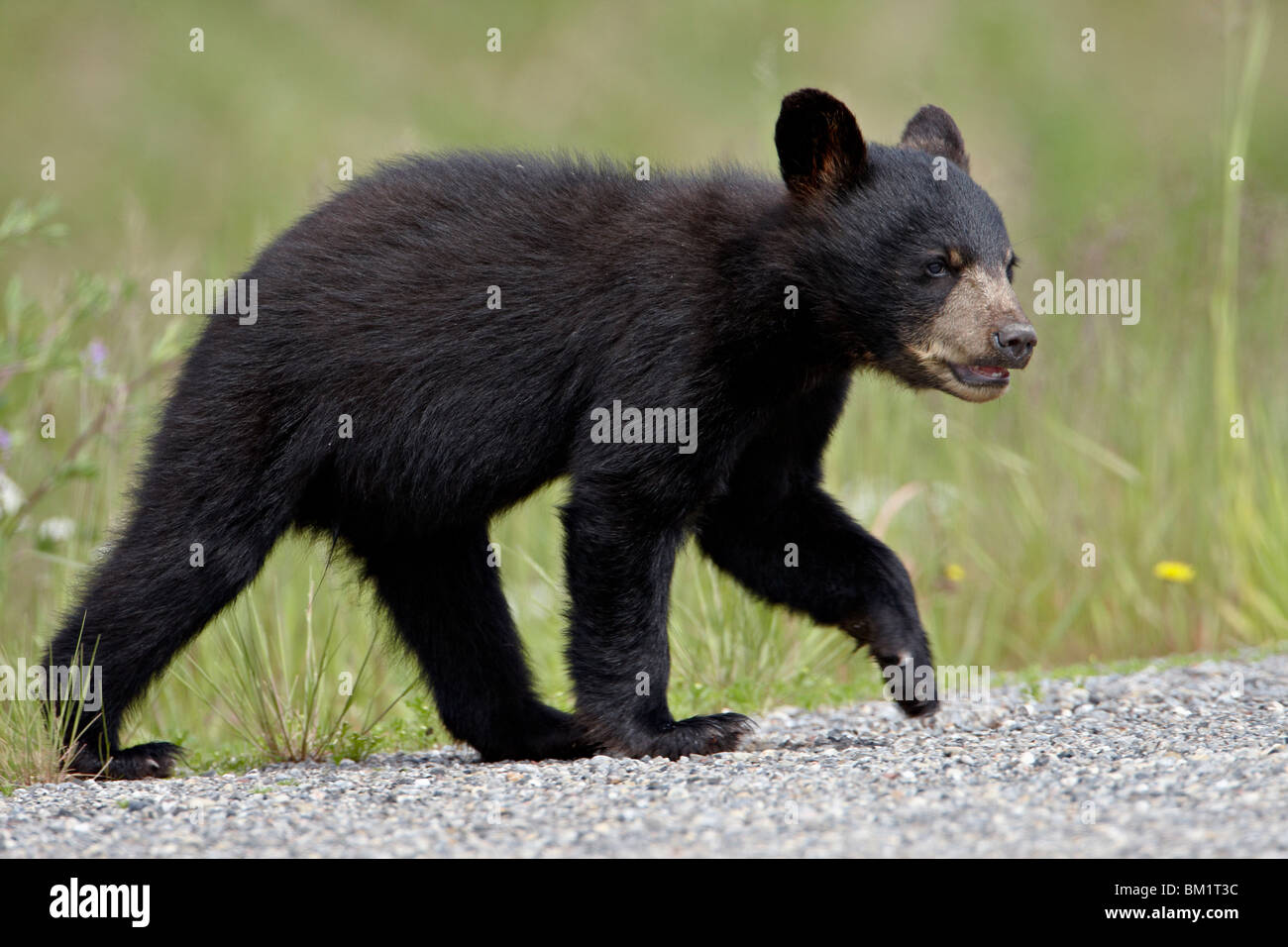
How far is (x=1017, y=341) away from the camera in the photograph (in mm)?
5016

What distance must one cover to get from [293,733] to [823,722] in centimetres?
194

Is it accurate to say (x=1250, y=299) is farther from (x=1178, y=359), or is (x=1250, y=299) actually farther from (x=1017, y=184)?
(x=1017, y=184)

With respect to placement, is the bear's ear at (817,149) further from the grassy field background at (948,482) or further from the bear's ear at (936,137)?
the grassy field background at (948,482)

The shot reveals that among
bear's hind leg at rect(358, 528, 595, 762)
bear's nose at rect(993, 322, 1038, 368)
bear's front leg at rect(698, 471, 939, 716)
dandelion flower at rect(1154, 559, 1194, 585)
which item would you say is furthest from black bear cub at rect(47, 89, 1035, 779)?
dandelion flower at rect(1154, 559, 1194, 585)

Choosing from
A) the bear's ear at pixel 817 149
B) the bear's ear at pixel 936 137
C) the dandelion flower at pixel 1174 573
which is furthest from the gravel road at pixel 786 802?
the dandelion flower at pixel 1174 573

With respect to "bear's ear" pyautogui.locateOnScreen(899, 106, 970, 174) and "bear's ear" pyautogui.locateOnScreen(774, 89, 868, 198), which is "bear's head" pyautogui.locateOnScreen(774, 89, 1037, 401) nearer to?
"bear's ear" pyautogui.locateOnScreen(774, 89, 868, 198)

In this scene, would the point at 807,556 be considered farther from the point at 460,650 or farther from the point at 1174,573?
the point at 1174,573

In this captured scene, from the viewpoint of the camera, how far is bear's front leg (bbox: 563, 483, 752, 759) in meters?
5.09

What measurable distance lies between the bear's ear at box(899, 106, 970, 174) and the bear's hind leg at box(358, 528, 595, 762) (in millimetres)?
2138

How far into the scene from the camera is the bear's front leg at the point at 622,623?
509 cm

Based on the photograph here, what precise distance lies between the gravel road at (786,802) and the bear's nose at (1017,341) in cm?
118

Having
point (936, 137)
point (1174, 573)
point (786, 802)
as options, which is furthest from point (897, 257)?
point (1174, 573)

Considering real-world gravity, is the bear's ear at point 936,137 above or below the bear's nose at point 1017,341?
above

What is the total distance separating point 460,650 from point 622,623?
925mm
